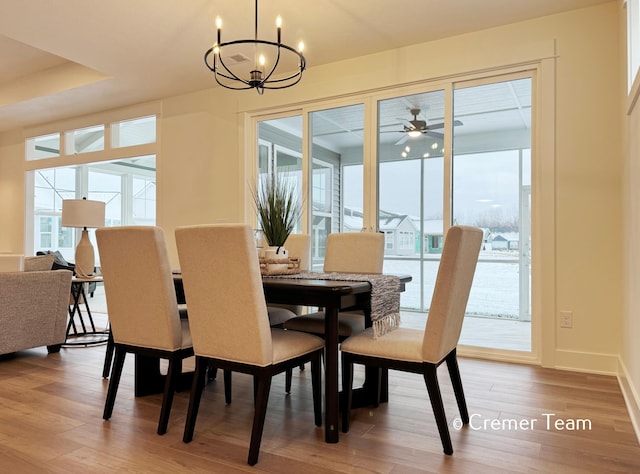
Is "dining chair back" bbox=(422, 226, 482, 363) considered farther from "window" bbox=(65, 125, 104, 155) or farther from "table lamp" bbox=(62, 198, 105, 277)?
"window" bbox=(65, 125, 104, 155)

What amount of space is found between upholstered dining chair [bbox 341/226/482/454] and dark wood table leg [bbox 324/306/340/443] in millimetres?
105

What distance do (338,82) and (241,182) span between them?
1476 mm

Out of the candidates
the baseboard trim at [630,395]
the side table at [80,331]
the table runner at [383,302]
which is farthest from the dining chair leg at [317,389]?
the side table at [80,331]

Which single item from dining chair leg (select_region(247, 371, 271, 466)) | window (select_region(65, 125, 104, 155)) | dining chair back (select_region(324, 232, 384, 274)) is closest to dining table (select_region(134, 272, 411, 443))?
dining chair leg (select_region(247, 371, 271, 466))

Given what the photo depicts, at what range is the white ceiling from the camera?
3.29 m

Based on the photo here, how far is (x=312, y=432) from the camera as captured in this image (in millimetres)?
2145

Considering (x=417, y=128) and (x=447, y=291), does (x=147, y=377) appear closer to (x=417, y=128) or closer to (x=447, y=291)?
(x=447, y=291)

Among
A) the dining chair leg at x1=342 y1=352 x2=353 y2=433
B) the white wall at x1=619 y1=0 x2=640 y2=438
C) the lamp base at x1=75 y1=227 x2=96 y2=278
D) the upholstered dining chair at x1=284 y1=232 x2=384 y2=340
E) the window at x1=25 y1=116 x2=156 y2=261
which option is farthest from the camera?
the window at x1=25 y1=116 x2=156 y2=261

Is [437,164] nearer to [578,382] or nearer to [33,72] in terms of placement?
[578,382]

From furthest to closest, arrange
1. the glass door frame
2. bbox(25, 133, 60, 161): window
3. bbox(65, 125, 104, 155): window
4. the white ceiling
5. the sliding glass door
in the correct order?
bbox(25, 133, 60, 161): window, bbox(65, 125, 104, 155): window, the sliding glass door, the glass door frame, the white ceiling

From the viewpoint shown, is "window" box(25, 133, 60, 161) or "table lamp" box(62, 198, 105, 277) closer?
"table lamp" box(62, 198, 105, 277)

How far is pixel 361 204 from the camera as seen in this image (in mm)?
4281

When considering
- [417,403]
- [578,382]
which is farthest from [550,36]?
[417,403]

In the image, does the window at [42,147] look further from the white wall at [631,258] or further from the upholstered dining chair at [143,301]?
the white wall at [631,258]
